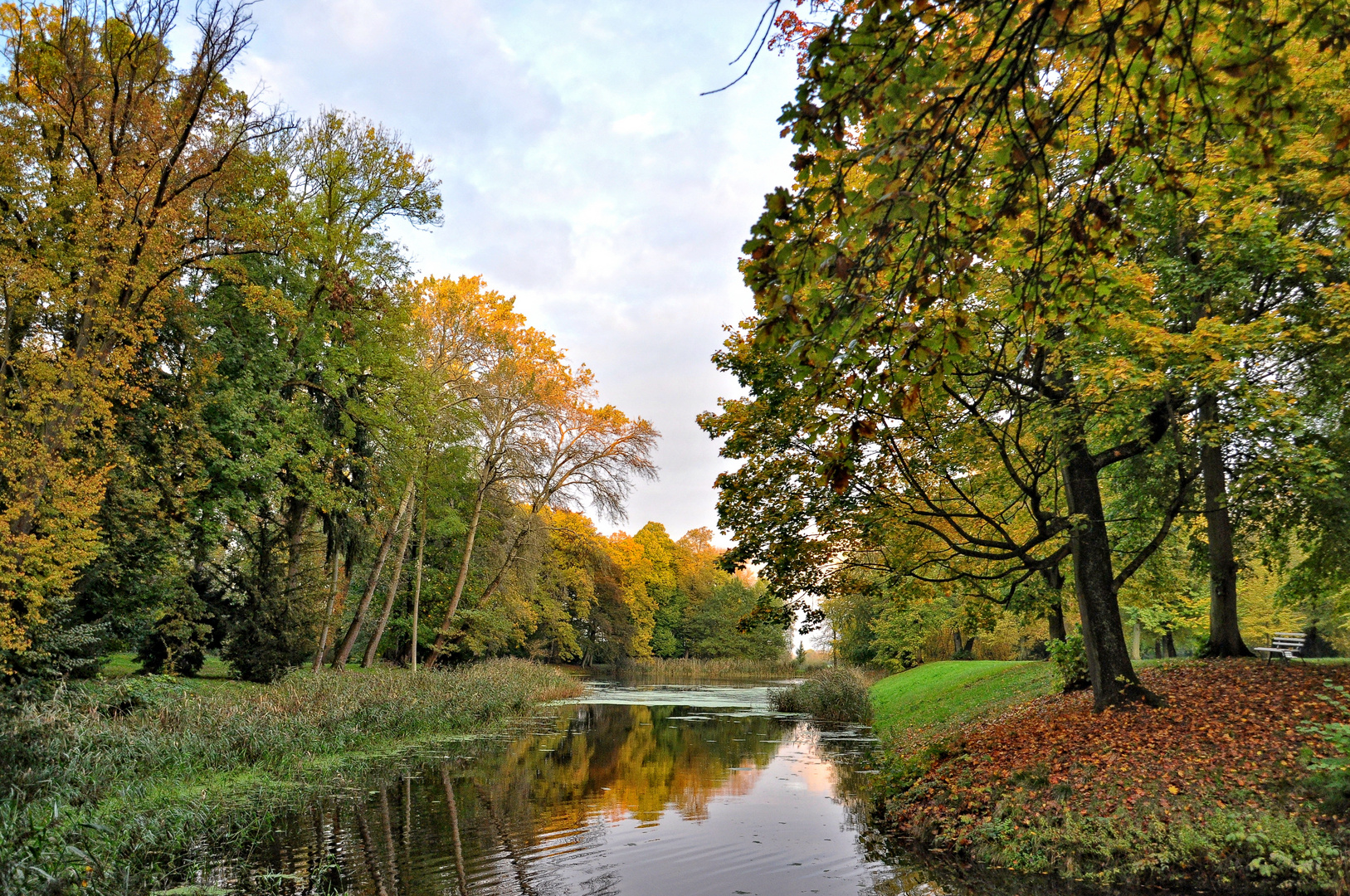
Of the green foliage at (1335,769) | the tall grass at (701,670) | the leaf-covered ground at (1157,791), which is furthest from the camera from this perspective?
the tall grass at (701,670)

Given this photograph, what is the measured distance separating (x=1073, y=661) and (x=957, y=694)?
7786mm

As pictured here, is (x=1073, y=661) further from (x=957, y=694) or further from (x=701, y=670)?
(x=701, y=670)

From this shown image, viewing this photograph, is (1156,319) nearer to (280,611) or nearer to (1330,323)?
(1330,323)

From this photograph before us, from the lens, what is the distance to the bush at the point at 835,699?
77.4ft

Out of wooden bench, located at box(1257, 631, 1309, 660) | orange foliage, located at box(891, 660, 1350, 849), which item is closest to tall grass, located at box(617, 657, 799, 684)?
wooden bench, located at box(1257, 631, 1309, 660)

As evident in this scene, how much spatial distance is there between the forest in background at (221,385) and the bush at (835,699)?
6.94 metres

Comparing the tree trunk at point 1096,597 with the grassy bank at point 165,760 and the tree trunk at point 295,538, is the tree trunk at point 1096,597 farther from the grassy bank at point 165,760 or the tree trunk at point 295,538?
the tree trunk at point 295,538

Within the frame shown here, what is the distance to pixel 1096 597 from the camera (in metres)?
10.2

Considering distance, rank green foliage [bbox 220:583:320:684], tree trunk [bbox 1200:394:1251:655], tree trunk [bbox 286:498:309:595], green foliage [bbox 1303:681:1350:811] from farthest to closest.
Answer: tree trunk [bbox 286:498:309:595]
green foliage [bbox 220:583:320:684]
tree trunk [bbox 1200:394:1251:655]
green foliage [bbox 1303:681:1350:811]

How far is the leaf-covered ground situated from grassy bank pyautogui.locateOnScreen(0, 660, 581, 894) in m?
8.01

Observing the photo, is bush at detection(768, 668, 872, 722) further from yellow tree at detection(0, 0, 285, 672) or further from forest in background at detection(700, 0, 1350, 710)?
yellow tree at detection(0, 0, 285, 672)

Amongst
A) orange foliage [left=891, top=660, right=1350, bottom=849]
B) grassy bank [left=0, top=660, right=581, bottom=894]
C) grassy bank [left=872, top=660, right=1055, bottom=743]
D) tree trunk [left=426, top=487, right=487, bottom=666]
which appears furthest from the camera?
tree trunk [left=426, top=487, right=487, bottom=666]

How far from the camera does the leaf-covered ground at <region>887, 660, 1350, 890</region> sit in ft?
20.5

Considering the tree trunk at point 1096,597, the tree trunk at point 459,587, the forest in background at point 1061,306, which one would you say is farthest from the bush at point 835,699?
the tree trunk at point 1096,597
